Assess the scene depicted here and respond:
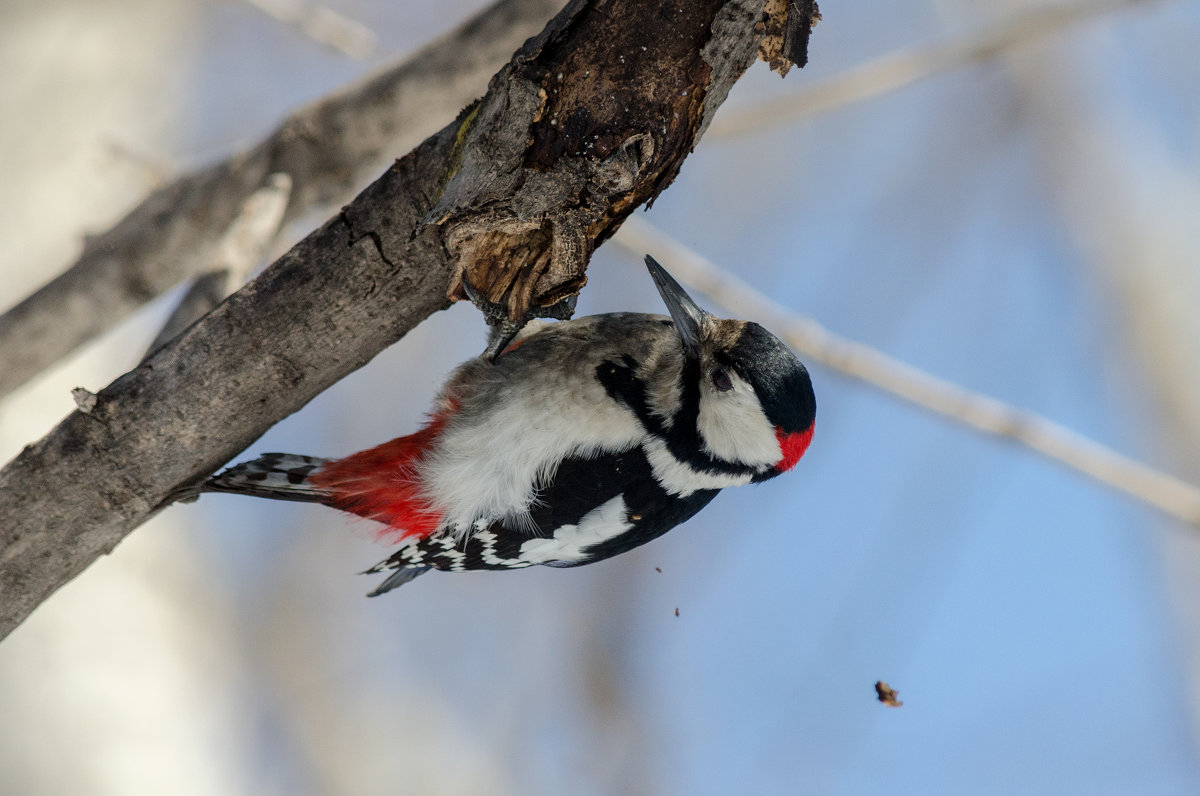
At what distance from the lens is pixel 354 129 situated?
2689 mm

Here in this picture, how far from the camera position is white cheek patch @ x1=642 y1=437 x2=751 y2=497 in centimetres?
259

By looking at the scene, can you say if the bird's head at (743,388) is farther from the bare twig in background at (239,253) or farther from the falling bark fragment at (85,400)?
the falling bark fragment at (85,400)

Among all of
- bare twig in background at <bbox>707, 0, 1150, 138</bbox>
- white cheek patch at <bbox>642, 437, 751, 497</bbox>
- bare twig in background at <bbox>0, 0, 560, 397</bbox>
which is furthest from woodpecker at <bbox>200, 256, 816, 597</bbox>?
bare twig in background at <bbox>707, 0, 1150, 138</bbox>

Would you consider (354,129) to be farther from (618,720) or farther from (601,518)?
(618,720)

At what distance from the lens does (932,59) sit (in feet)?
10.3

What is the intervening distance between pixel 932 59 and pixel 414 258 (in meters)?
2.12

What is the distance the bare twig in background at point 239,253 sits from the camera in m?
2.40

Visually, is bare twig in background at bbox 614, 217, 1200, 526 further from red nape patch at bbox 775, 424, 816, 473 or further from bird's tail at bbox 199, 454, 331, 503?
bird's tail at bbox 199, 454, 331, 503

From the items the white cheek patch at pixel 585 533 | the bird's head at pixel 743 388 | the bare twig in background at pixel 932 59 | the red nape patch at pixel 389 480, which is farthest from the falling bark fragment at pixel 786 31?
the bare twig in background at pixel 932 59

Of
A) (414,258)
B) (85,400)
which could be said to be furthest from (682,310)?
(85,400)

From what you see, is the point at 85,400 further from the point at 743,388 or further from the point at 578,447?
the point at 743,388

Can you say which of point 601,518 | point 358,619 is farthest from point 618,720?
point 601,518

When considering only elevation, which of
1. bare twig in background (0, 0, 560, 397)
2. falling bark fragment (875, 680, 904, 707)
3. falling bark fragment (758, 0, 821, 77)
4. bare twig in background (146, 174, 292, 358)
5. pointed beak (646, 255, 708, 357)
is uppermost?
bare twig in background (0, 0, 560, 397)

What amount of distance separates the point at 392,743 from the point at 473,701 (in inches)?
20.4
